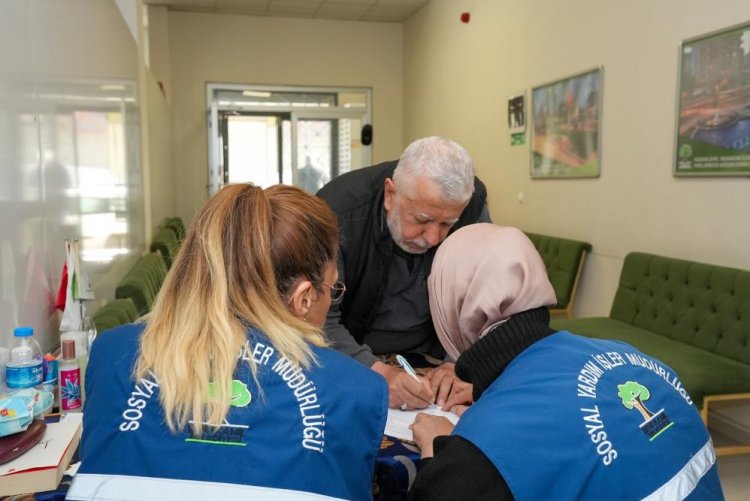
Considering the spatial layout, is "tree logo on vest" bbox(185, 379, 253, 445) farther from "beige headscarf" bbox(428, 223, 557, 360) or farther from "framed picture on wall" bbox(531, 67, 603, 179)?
"framed picture on wall" bbox(531, 67, 603, 179)

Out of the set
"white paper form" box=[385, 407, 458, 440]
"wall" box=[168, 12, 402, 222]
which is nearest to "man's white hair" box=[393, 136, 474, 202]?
"white paper form" box=[385, 407, 458, 440]

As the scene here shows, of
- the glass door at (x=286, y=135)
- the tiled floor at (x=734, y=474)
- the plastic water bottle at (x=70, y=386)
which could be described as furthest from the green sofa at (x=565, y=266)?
the glass door at (x=286, y=135)

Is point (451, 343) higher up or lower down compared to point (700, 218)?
lower down

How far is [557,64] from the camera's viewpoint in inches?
195

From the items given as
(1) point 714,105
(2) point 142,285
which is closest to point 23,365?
(2) point 142,285

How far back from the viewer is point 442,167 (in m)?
1.86

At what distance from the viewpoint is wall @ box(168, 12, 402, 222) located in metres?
8.61

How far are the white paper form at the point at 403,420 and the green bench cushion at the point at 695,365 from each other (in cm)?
174

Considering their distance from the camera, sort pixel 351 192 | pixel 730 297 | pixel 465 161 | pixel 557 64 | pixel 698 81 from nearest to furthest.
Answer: pixel 465 161 < pixel 351 192 < pixel 730 297 < pixel 698 81 < pixel 557 64

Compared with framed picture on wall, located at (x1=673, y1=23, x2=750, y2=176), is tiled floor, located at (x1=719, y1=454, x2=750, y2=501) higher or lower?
lower

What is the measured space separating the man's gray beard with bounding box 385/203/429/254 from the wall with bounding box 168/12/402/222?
22.1 ft

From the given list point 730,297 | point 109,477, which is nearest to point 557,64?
point 730,297

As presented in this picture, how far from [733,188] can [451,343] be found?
249cm

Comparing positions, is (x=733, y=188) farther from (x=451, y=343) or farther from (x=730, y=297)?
(x=451, y=343)
